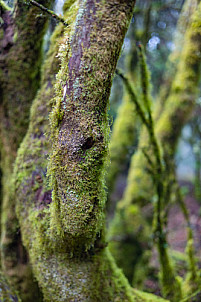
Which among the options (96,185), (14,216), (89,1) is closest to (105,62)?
(89,1)

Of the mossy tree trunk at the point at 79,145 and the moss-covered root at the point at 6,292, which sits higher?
the mossy tree trunk at the point at 79,145

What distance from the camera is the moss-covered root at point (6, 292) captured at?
1823mm

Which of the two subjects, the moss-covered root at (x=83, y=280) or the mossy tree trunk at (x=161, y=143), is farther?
the mossy tree trunk at (x=161, y=143)

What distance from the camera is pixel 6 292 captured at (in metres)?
1.88

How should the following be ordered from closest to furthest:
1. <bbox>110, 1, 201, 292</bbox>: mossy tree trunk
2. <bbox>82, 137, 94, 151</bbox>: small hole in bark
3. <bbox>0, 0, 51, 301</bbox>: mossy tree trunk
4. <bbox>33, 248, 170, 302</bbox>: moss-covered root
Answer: <bbox>82, 137, 94, 151</bbox>: small hole in bark, <bbox>33, 248, 170, 302</bbox>: moss-covered root, <bbox>0, 0, 51, 301</bbox>: mossy tree trunk, <bbox>110, 1, 201, 292</bbox>: mossy tree trunk

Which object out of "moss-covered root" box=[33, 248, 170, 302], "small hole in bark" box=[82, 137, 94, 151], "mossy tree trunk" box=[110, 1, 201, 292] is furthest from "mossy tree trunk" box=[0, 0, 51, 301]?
"mossy tree trunk" box=[110, 1, 201, 292]

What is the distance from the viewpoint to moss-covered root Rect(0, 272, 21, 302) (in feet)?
5.98

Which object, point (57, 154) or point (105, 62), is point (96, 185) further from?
point (105, 62)

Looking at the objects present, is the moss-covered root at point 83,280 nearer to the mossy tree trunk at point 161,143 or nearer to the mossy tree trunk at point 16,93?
the mossy tree trunk at point 16,93

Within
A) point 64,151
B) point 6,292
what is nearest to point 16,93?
point 64,151

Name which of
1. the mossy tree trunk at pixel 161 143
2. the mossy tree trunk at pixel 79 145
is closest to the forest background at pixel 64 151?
the mossy tree trunk at pixel 79 145

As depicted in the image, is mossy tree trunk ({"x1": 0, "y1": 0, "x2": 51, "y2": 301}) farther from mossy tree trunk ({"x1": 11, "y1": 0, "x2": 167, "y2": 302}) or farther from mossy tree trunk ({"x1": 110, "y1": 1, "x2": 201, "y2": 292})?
mossy tree trunk ({"x1": 110, "y1": 1, "x2": 201, "y2": 292})

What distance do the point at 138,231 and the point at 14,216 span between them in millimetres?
2634

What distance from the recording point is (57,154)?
1438 millimetres
